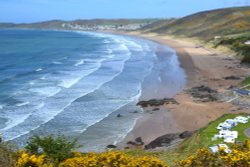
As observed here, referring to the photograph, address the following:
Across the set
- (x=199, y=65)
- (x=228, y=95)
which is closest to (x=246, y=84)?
(x=228, y=95)

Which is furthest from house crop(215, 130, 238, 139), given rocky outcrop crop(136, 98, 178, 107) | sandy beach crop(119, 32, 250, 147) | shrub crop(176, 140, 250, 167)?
rocky outcrop crop(136, 98, 178, 107)

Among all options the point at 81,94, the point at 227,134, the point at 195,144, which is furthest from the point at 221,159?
the point at 81,94

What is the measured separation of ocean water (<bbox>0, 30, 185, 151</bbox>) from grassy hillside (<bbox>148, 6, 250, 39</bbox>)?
44704 mm

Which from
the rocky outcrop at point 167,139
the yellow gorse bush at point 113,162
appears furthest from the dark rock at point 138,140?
the yellow gorse bush at point 113,162

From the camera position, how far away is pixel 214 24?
410ft

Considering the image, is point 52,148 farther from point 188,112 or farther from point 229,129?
point 188,112

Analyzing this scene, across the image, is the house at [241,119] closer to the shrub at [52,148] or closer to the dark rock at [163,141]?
the dark rock at [163,141]

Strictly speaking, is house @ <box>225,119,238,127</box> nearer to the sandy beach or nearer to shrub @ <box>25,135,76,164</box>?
the sandy beach

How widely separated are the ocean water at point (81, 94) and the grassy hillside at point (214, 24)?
44704mm

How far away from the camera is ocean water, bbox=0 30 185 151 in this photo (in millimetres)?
26047

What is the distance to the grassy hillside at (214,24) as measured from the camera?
104 meters

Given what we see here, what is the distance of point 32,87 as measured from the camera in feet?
133

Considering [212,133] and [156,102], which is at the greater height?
[212,133]

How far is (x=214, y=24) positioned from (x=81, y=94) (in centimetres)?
9504
